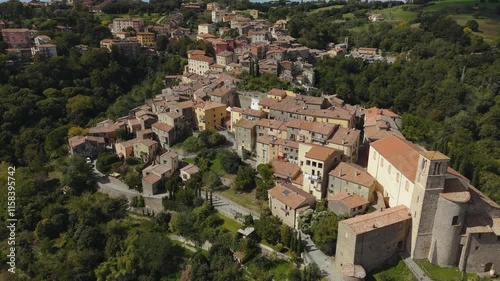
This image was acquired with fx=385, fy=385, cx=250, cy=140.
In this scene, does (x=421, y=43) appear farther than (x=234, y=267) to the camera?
Yes

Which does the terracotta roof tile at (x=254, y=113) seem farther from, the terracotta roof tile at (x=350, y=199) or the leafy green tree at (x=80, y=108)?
the leafy green tree at (x=80, y=108)

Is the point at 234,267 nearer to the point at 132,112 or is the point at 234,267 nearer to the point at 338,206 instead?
the point at 338,206

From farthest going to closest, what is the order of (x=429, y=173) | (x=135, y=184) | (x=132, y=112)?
(x=132, y=112) → (x=135, y=184) → (x=429, y=173)

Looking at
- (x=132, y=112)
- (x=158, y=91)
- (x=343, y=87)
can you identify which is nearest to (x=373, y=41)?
(x=343, y=87)

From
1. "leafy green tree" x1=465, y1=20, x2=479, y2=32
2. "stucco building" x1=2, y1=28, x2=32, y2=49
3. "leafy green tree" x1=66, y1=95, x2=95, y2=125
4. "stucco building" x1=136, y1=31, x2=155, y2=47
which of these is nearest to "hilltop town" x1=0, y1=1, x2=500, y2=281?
"leafy green tree" x1=66, y1=95, x2=95, y2=125

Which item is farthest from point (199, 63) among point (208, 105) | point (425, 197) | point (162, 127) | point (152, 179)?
point (425, 197)

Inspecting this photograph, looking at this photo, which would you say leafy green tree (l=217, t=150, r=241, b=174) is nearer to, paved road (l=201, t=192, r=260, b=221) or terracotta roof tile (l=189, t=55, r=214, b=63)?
paved road (l=201, t=192, r=260, b=221)

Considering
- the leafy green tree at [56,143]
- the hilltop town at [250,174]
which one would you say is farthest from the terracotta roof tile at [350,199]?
the leafy green tree at [56,143]
